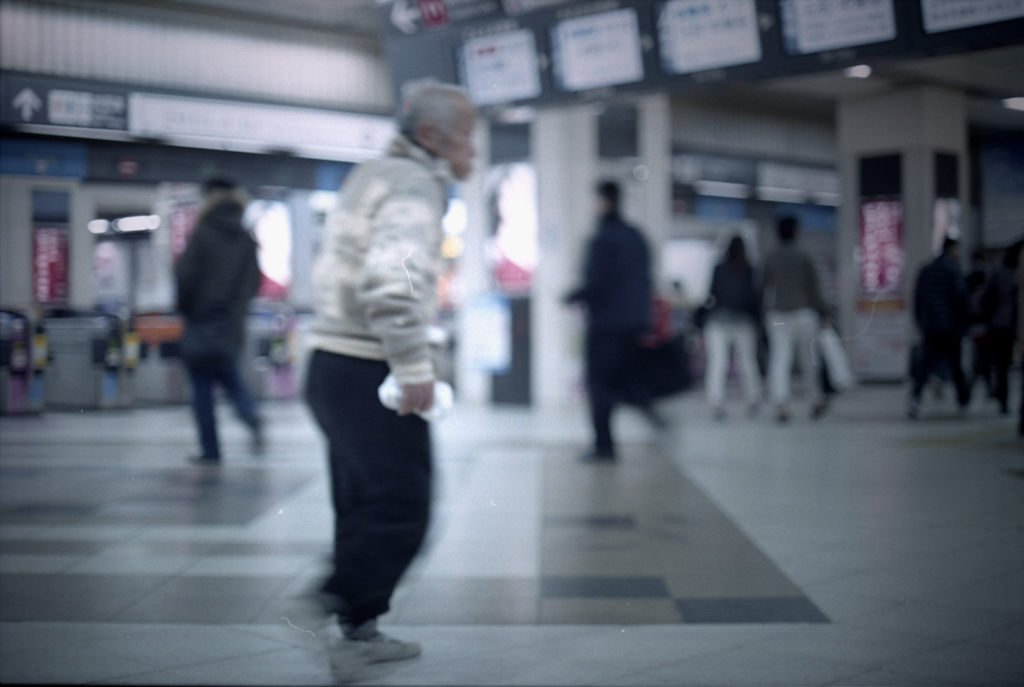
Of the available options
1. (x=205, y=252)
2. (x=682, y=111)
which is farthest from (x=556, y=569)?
→ (x=682, y=111)

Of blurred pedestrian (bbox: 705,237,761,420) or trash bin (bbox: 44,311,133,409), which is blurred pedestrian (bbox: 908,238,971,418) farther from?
trash bin (bbox: 44,311,133,409)

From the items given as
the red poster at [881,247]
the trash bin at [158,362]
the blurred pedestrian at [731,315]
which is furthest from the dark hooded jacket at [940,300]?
the red poster at [881,247]

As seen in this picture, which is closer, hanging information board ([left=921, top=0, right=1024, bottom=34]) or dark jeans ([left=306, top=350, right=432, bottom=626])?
dark jeans ([left=306, top=350, right=432, bottom=626])

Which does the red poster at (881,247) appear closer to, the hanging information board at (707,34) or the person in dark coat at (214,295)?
the hanging information board at (707,34)

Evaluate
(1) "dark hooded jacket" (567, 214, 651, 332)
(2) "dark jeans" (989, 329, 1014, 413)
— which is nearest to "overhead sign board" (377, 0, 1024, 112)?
(1) "dark hooded jacket" (567, 214, 651, 332)

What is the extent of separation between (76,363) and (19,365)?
490mm

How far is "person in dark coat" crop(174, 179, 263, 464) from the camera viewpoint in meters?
6.63

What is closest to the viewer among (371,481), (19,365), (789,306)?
(371,481)

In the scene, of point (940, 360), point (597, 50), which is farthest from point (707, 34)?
point (940, 360)

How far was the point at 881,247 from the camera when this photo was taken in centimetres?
1645

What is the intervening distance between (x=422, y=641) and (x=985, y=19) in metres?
3.55

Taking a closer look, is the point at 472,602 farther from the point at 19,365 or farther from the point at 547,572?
the point at 19,365

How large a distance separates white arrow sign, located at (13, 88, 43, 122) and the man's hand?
2.24 metres

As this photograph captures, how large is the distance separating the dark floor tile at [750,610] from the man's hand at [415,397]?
1252 mm
